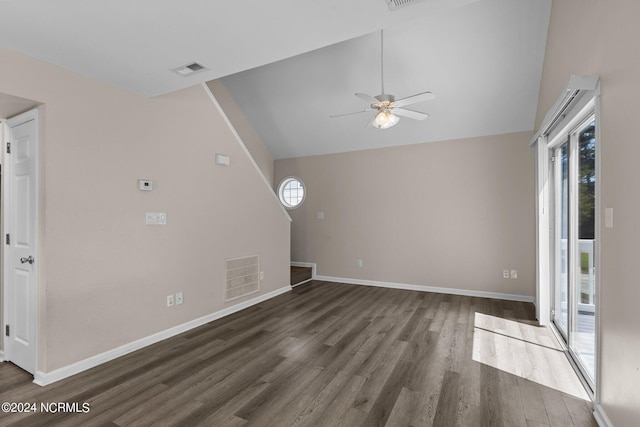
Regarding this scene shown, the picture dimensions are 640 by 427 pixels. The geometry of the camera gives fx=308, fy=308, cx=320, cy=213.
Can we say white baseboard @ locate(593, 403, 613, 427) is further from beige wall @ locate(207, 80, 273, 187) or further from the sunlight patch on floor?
beige wall @ locate(207, 80, 273, 187)

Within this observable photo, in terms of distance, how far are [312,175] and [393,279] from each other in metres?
2.64

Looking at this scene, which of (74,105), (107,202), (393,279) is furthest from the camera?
(393,279)

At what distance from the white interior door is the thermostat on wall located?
2.55ft

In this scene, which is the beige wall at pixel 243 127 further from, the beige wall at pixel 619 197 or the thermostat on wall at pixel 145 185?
the beige wall at pixel 619 197

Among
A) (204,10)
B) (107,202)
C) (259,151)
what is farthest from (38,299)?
(259,151)

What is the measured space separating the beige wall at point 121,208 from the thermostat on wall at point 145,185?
5 cm

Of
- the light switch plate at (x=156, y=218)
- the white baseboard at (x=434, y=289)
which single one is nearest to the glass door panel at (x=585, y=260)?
the white baseboard at (x=434, y=289)

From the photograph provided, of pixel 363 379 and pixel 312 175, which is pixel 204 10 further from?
pixel 312 175

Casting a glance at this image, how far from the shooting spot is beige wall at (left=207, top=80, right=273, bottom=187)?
217 inches

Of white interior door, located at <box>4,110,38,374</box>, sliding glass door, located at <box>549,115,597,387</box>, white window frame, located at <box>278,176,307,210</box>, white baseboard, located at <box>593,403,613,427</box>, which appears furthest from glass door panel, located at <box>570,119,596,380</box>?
white window frame, located at <box>278,176,307,210</box>

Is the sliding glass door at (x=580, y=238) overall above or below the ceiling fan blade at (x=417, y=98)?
below

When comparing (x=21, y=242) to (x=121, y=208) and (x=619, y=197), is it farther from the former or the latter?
(x=619, y=197)

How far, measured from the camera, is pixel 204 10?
74.4 inches

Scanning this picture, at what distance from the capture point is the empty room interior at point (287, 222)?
1.96 m
